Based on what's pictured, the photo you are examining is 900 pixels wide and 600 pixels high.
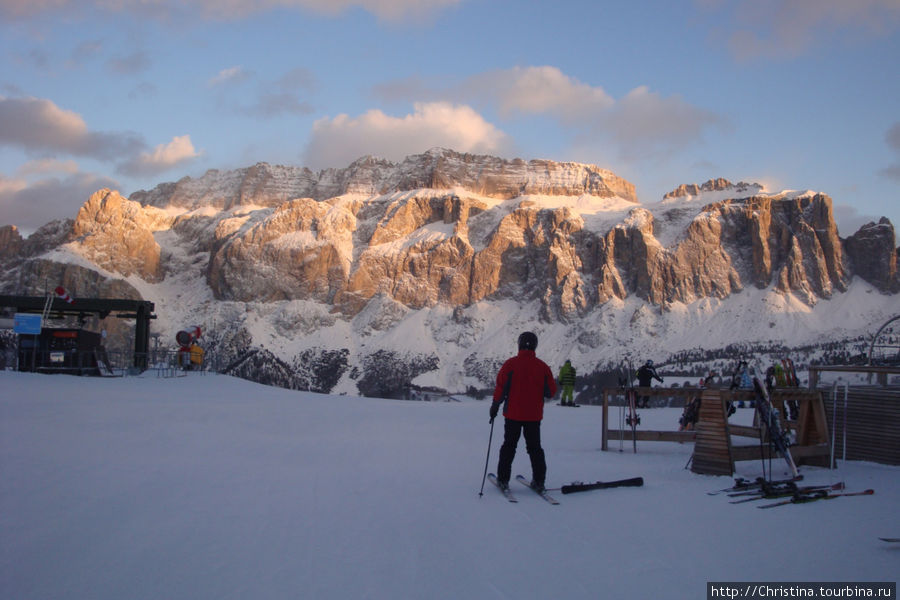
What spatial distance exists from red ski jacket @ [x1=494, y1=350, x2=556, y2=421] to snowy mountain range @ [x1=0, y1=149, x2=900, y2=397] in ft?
396

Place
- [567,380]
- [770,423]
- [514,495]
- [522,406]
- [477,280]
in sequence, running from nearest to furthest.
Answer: [514,495] → [522,406] → [770,423] → [567,380] → [477,280]

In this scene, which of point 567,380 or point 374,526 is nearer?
point 374,526

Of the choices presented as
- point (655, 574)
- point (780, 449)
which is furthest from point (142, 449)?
point (780, 449)

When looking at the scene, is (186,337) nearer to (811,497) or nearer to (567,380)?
(567,380)

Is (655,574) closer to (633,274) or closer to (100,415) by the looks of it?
(100,415)

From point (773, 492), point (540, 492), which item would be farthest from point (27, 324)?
point (773, 492)

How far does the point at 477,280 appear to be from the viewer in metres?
161

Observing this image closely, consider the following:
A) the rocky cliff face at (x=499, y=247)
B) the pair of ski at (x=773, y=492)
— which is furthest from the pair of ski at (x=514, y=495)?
the rocky cliff face at (x=499, y=247)

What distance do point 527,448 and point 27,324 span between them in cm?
2461

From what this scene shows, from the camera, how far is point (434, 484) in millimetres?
7473

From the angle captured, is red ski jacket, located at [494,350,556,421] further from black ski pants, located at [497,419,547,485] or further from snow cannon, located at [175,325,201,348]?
snow cannon, located at [175,325,201,348]

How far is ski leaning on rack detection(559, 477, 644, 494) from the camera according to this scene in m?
7.12

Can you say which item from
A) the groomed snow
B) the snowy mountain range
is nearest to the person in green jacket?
the groomed snow

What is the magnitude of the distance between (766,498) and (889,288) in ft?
537
